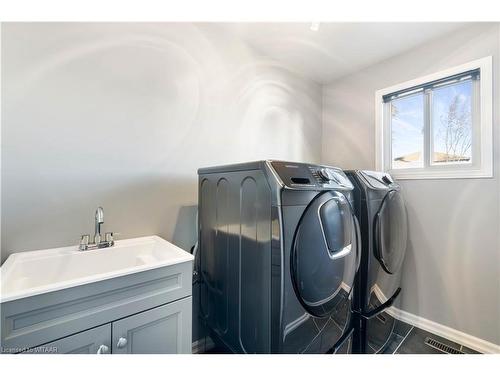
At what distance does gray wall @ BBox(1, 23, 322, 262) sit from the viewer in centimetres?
111

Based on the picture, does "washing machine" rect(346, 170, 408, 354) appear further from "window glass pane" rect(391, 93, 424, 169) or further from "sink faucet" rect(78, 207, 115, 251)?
"sink faucet" rect(78, 207, 115, 251)

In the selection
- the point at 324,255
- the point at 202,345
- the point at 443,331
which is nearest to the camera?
the point at 324,255

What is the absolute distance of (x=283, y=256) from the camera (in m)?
0.96

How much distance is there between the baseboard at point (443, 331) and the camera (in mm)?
1656

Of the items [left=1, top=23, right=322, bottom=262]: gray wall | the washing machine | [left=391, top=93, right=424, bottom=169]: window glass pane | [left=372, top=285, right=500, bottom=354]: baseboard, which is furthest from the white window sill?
[left=1, top=23, right=322, bottom=262]: gray wall

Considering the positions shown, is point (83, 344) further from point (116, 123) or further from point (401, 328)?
point (401, 328)

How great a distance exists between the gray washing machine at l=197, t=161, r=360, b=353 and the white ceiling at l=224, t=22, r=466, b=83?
1.35 meters

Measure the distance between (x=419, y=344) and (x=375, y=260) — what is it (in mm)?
971

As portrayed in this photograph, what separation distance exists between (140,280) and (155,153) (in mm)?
880

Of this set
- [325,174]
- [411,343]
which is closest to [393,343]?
[411,343]

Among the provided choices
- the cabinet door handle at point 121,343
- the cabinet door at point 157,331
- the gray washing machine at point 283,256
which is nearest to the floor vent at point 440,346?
the gray washing machine at point 283,256

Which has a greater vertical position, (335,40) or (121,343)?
(335,40)

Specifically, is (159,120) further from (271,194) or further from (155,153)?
(271,194)

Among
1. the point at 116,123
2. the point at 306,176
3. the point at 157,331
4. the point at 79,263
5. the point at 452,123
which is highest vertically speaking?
the point at 452,123
